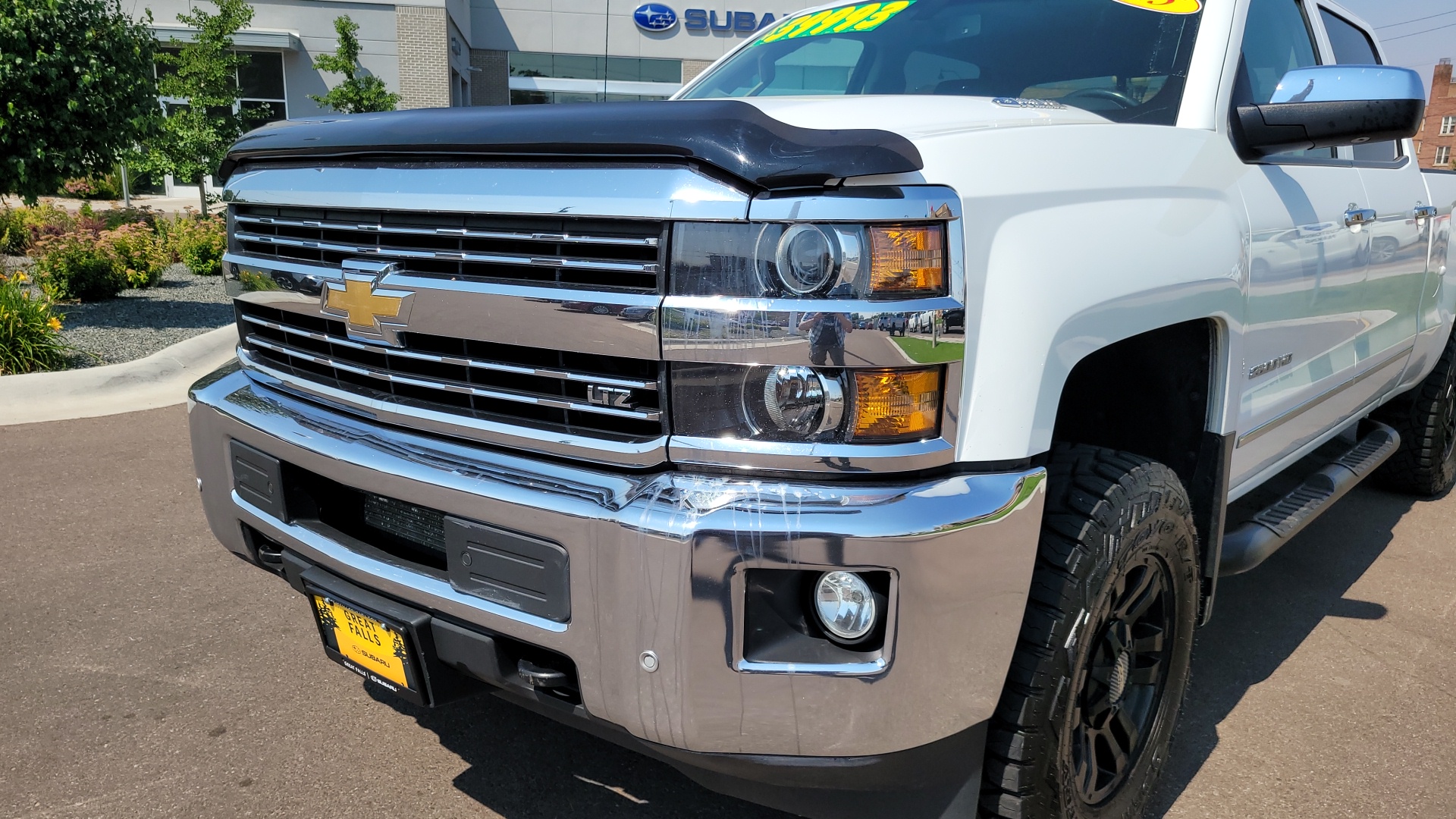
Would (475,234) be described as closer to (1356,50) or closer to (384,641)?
(384,641)

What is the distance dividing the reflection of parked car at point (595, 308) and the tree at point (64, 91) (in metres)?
8.61

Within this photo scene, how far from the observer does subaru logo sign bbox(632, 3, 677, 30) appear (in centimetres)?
2778

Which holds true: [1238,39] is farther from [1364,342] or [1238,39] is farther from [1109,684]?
[1109,684]

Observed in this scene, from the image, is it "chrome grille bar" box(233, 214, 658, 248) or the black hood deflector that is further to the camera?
"chrome grille bar" box(233, 214, 658, 248)

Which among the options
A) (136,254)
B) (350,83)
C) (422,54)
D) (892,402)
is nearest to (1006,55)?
(892,402)

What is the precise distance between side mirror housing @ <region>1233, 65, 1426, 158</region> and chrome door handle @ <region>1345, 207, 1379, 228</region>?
0.42 m

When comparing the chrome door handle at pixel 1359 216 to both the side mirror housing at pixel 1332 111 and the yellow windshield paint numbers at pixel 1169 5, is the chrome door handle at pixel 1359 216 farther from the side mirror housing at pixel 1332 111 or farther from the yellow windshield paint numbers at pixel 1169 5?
the yellow windshield paint numbers at pixel 1169 5

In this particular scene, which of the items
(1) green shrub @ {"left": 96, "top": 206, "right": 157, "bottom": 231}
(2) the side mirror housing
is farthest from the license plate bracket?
(1) green shrub @ {"left": 96, "top": 206, "right": 157, "bottom": 231}

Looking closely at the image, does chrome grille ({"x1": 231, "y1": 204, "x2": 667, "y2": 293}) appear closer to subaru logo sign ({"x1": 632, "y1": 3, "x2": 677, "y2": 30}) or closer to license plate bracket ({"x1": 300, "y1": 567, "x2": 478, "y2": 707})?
license plate bracket ({"x1": 300, "y1": 567, "x2": 478, "y2": 707})

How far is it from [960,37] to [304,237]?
189 cm

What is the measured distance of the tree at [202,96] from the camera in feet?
54.6

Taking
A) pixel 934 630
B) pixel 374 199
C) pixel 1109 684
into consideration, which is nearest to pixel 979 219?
pixel 934 630

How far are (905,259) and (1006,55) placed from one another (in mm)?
1539

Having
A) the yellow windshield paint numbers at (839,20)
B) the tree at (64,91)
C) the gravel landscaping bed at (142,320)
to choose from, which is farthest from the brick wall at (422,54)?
the yellow windshield paint numbers at (839,20)
